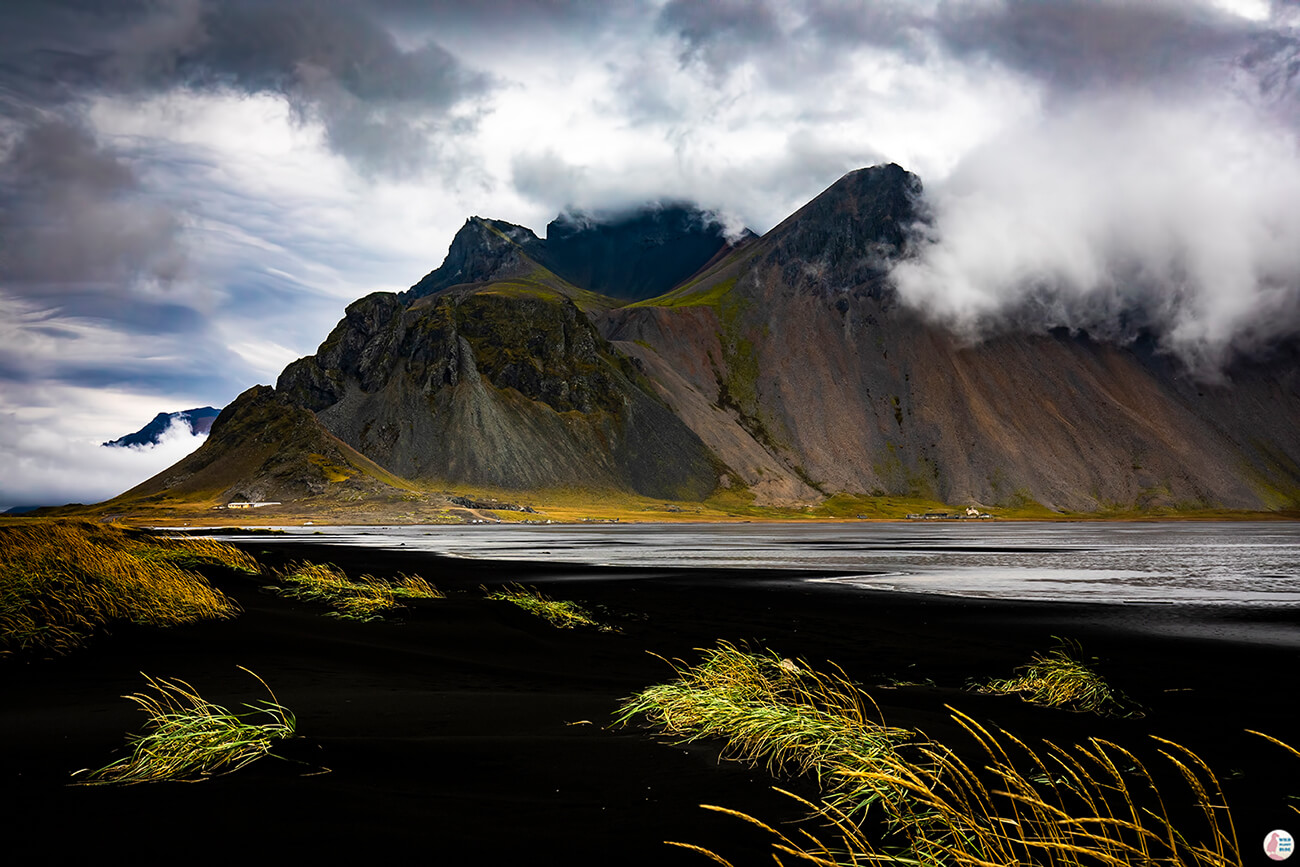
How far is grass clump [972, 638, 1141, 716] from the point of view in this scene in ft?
44.2

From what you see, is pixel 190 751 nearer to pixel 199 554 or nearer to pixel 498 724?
pixel 498 724

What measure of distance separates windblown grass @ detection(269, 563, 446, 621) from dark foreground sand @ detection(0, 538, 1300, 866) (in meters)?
1.06

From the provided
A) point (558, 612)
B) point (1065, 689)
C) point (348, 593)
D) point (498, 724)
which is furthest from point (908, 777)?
point (348, 593)

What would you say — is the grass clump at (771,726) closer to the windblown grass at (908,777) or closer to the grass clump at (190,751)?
the windblown grass at (908,777)

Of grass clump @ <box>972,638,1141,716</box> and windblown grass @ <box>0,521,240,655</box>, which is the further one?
windblown grass @ <box>0,521,240,655</box>

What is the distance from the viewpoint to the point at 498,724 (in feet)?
32.6

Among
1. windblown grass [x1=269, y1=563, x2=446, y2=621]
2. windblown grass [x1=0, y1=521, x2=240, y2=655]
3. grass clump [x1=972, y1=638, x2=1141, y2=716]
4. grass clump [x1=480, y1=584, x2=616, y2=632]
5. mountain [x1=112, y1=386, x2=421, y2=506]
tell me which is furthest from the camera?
mountain [x1=112, y1=386, x2=421, y2=506]

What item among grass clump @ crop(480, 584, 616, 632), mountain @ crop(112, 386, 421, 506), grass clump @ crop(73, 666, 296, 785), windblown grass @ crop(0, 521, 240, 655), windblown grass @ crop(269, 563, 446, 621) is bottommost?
grass clump @ crop(480, 584, 616, 632)

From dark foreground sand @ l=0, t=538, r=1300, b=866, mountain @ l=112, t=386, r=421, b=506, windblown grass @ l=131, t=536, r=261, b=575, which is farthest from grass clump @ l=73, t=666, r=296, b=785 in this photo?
mountain @ l=112, t=386, r=421, b=506

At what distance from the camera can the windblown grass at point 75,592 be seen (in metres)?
13.6

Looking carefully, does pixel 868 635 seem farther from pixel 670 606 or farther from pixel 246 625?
pixel 246 625

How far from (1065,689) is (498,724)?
33.4 ft

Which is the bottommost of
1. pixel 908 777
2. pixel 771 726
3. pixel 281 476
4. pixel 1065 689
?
pixel 1065 689

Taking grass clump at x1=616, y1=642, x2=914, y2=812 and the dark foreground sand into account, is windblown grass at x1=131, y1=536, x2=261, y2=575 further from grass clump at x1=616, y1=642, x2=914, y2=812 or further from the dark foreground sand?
grass clump at x1=616, y1=642, x2=914, y2=812
